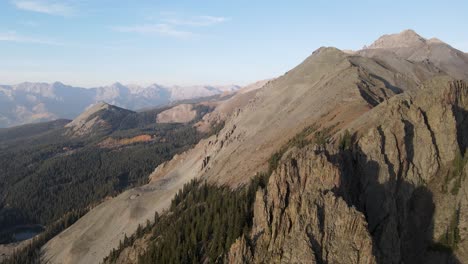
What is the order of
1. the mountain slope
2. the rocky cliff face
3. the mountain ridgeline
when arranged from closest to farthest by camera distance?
the rocky cliff face
the mountain ridgeline
the mountain slope

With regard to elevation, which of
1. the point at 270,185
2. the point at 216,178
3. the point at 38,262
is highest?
the point at 270,185

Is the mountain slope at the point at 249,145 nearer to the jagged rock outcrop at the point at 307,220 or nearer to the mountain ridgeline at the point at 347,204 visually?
the mountain ridgeline at the point at 347,204

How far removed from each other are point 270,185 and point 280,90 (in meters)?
133

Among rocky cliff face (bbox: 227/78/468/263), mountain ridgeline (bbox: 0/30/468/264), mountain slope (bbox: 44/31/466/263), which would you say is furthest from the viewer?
mountain slope (bbox: 44/31/466/263)

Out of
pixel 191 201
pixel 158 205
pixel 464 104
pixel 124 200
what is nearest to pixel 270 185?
pixel 464 104

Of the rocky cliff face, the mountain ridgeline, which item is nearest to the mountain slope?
the mountain ridgeline

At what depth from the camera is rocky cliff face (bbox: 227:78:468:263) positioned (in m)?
50.0

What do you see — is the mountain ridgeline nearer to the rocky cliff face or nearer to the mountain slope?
the rocky cliff face

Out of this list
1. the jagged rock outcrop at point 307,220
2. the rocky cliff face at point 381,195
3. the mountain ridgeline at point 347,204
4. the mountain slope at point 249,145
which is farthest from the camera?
the mountain slope at point 249,145

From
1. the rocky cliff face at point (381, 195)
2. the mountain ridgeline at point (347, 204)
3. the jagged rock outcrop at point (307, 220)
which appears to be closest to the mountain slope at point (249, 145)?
the mountain ridgeline at point (347, 204)

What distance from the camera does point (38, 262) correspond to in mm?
113688

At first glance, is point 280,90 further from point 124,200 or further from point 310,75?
point 124,200

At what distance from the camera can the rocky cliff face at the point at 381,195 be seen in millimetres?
50000

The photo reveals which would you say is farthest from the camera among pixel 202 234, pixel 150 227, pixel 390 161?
pixel 150 227
